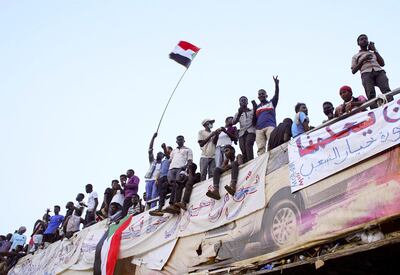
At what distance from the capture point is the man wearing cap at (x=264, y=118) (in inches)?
292

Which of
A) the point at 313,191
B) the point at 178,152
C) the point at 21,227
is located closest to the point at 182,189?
the point at 178,152

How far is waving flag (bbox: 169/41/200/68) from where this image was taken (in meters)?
11.0

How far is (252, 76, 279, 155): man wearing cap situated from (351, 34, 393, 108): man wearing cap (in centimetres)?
165

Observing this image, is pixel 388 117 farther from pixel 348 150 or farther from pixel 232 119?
pixel 232 119

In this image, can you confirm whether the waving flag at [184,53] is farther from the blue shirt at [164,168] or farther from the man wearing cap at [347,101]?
the man wearing cap at [347,101]

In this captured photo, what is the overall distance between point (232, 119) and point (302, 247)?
3737mm

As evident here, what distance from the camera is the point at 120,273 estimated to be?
9383 mm

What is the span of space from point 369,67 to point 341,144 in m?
1.52

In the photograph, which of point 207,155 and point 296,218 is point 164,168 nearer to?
point 207,155

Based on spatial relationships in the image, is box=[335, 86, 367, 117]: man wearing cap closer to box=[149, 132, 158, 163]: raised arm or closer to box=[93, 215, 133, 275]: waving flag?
box=[149, 132, 158, 163]: raised arm

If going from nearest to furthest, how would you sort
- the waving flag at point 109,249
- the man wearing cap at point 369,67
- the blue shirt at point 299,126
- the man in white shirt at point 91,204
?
the man wearing cap at point 369,67
the blue shirt at point 299,126
the waving flag at point 109,249
the man in white shirt at point 91,204

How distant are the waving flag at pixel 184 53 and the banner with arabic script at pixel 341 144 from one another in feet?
18.0

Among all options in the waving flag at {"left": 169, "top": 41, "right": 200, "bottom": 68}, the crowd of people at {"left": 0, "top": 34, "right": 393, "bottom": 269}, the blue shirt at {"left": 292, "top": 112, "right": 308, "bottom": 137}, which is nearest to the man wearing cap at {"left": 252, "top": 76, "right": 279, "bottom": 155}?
the crowd of people at {"left": 0, "top": 34, "right": 393, "bottom": 269}

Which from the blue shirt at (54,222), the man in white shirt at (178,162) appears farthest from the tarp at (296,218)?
the blue shirt at (54,222)
